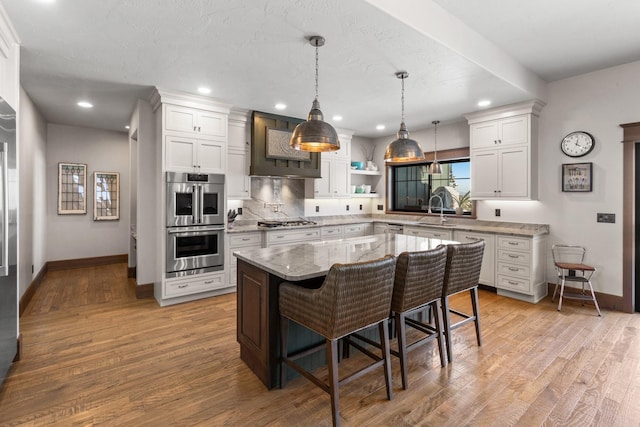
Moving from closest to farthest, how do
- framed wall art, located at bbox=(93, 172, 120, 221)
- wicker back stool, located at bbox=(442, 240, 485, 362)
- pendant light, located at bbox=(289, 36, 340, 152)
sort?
pendant light, located at bbox=(289, 36, 340, 152) → wicker back stool, located at bbox=(442, 240, 485, 362) → framed wall art, located at bbox=(93, 172, 120, 221)

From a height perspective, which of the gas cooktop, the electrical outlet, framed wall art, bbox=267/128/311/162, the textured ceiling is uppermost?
the textured ceiling

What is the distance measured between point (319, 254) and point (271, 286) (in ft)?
1.70

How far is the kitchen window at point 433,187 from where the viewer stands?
5480 mm

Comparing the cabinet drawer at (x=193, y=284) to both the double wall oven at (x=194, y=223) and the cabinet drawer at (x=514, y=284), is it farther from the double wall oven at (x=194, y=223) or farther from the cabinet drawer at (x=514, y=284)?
the cabinet drawer at (x=514, y=284)

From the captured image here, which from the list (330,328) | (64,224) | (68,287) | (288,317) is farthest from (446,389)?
(64,224)

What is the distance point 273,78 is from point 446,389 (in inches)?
128

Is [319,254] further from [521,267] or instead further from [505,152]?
[505,152]

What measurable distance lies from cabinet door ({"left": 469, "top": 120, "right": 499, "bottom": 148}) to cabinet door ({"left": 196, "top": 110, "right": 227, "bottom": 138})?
3.55 meters

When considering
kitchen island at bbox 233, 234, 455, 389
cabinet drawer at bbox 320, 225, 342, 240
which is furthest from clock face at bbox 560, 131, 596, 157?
cabinet drawer at bbox 320, 225, 342, 240

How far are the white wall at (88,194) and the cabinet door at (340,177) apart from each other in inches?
161

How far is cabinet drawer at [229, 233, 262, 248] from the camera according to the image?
4444 mm

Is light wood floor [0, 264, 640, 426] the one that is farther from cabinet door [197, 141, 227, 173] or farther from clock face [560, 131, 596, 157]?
clock face [560, 131, 596, 157]

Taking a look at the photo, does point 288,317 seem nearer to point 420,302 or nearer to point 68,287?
point 420,302

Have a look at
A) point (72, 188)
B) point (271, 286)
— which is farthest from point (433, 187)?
point (72, 188)
